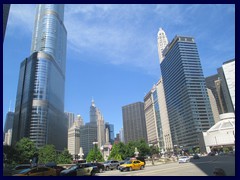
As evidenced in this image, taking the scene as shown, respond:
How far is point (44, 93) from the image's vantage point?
13075cm

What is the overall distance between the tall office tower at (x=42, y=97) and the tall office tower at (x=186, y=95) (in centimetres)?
7869

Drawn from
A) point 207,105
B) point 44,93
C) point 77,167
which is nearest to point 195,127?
point 207,105

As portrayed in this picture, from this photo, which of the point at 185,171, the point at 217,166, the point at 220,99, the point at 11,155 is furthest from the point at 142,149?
the point at 220,99

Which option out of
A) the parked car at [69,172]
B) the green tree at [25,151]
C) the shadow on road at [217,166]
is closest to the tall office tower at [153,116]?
the green tree at [25,151]

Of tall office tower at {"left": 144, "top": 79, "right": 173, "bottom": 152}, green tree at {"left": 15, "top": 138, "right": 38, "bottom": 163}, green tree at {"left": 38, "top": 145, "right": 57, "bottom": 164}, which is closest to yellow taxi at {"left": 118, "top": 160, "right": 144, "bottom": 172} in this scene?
green tree at {"left": 15, "top": 138, "right": 38, "bottom": 163}

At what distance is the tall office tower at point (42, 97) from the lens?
123438 mm

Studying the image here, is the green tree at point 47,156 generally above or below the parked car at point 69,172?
above

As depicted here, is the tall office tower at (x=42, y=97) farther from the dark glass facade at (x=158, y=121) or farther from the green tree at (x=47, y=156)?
the dark glass facade at (x=158, y=121)

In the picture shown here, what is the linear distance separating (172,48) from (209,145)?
7408 centimetres

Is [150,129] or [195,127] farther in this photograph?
[150,129]

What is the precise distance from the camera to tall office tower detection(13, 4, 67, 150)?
123438 millimetres

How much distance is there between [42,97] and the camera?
12938 cm

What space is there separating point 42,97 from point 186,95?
286 ft
